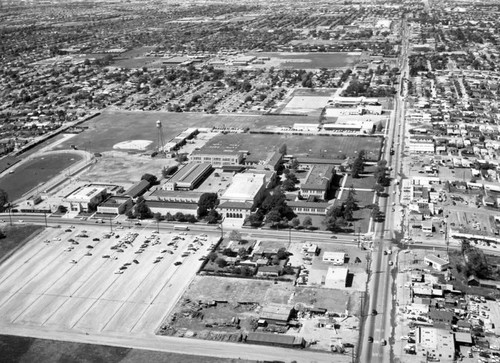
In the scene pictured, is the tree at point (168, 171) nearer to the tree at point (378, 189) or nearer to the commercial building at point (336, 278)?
the tree at point (378, 189)

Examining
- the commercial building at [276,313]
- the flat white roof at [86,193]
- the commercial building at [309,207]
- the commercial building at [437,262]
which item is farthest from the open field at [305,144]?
the commercial building at [276,313]

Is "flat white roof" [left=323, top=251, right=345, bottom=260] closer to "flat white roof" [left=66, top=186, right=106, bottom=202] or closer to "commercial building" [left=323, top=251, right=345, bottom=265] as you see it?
"commercial building" [left=323, top=251, right=345, bottom=265]

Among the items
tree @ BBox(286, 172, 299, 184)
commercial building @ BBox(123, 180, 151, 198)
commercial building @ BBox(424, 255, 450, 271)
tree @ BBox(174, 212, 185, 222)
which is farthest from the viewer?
tree @ BBox(286, 172, 299, 184)

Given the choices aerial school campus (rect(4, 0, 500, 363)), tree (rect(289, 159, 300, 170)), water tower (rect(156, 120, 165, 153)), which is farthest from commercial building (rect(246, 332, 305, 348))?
water tower (rect(156, 120, 165, 153))

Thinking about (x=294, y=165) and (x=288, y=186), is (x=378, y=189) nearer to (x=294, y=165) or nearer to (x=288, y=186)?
(x=288, y=186)

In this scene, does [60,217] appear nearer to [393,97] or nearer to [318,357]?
[318,357]
